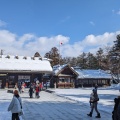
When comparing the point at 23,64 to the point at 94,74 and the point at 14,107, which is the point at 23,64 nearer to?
the point at 94,74

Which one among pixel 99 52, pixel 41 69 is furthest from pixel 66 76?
pixel 99 52

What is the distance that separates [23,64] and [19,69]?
2979 millimetres

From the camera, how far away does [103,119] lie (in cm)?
1410

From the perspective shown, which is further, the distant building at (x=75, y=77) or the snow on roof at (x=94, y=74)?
the snow on roof at (x=94, y=74)

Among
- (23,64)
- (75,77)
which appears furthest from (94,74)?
(23,64)

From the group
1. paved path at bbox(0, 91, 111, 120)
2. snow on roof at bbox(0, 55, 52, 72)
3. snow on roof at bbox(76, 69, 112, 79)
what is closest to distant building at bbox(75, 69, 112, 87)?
snow on roof at bbox(76, 69, 112, 79)

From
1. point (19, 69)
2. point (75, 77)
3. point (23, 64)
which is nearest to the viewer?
point (19, 69)

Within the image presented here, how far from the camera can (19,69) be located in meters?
50.4

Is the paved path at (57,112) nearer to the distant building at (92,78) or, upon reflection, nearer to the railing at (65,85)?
the railing at (65,85)

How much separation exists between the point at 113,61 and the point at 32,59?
17.3 m

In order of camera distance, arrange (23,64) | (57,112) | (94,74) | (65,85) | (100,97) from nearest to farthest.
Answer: (57,112), (100,97), (23,64), (65,85), (94,74)

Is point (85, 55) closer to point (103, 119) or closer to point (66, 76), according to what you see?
point (66, 76)

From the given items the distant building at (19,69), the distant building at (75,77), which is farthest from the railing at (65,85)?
the distant building at (19,69)

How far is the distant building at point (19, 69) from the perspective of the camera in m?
49.6
